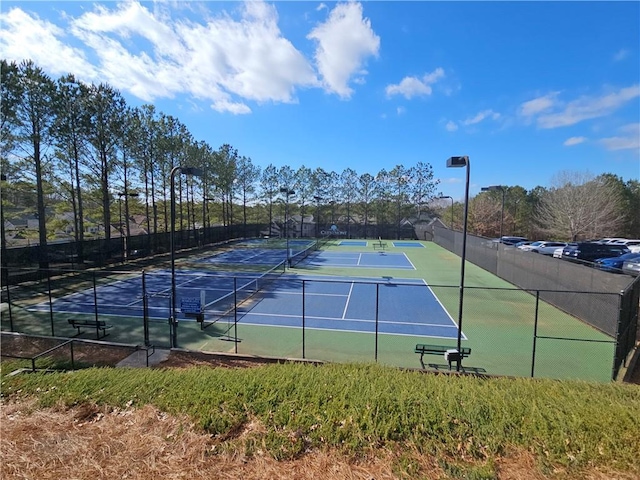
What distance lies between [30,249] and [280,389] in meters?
25.6

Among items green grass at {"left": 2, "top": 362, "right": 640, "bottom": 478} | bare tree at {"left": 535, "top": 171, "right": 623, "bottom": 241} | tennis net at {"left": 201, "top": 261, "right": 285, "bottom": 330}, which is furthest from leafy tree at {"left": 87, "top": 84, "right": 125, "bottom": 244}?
bare tree at {"left": 535, "top": 171, "right": 623, "bottom": 241}

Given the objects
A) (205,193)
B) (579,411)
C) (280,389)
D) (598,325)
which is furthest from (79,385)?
(205,193)

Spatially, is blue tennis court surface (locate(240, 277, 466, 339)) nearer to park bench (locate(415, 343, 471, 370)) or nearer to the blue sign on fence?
park bench (locate(415, 343, 471, 370))

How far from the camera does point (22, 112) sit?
69.3 ft

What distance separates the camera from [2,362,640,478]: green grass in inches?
127

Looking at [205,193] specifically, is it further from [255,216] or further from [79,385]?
[79,385]

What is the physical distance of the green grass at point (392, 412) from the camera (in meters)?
3.22

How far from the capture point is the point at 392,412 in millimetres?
3791

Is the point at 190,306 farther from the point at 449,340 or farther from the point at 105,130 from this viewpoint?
the point at 105,130

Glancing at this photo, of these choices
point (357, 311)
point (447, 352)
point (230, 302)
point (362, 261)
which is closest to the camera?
point (447, 352)

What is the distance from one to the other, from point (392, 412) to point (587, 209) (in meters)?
50.9

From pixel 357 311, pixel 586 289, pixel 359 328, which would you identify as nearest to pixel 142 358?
pixel 359 328

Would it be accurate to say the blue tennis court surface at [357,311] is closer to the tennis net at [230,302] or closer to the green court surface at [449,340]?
the green court surface at [449,340]

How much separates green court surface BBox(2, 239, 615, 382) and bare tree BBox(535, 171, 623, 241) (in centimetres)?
3434
